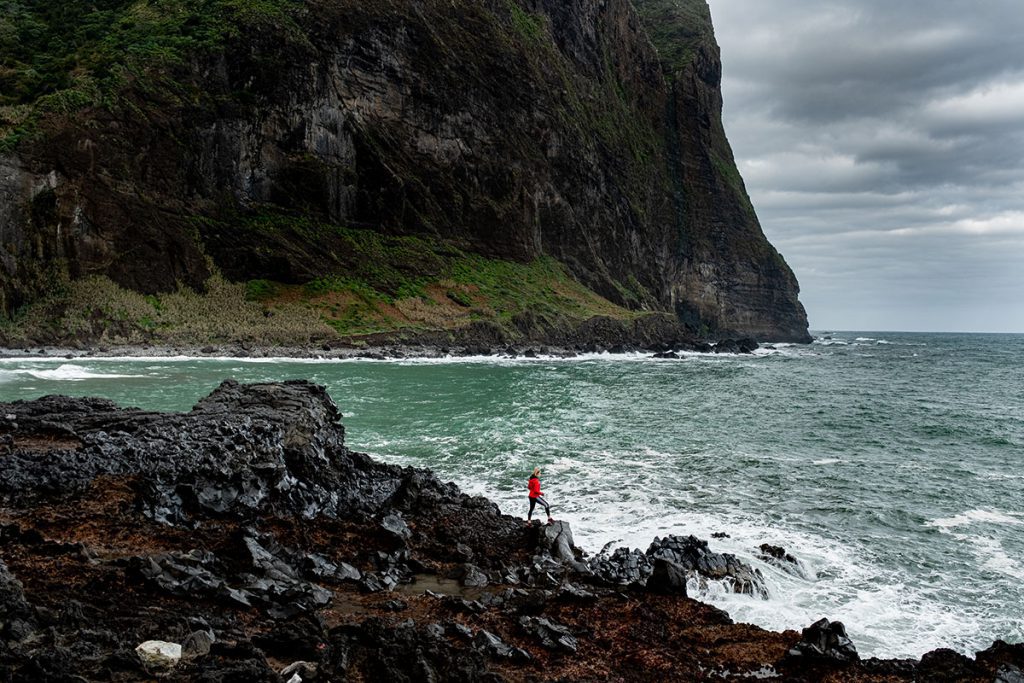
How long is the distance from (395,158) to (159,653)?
312ft

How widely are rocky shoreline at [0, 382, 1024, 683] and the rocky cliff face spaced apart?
59.2 m

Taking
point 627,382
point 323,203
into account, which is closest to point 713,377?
point 627,382

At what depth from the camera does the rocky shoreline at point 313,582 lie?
8.12 meters

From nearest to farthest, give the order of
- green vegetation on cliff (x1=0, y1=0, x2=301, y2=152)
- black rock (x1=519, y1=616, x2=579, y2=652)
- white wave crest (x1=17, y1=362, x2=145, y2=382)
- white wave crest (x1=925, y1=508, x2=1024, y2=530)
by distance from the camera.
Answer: black rock (x1=519, y1=616, x2=579, y2=652)
white wave crest (x1=925, y1=508, x2=1024, y2=530)
white wave crest (x1=17, y1=362, x2=145, y2=382)
green vegetation on cliff (x1=0, y1=0, x2=301, y2=152)

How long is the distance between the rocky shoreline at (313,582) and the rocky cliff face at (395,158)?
59.2 meters

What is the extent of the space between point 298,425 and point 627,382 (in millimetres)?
38238

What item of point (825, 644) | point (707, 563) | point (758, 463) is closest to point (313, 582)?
point (707, 563)

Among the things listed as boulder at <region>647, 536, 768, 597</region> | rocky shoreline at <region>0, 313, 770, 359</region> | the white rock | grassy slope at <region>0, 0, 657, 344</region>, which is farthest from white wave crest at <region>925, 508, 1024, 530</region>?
grassy slope at <region>0, 0, 657, 344</region>

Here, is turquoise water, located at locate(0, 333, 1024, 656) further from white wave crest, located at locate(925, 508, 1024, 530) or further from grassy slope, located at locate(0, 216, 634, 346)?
grassy slope, located at locate(0, 216, 634, 346)

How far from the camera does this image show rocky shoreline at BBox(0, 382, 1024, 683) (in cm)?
812

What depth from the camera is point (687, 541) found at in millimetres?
14891

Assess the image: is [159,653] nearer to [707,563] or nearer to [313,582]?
[313,582]

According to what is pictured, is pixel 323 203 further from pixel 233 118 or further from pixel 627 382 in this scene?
pixel 627 382

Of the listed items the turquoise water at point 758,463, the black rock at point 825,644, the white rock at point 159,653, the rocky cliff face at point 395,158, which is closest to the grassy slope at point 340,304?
the rocky cliff face at point 395,158
